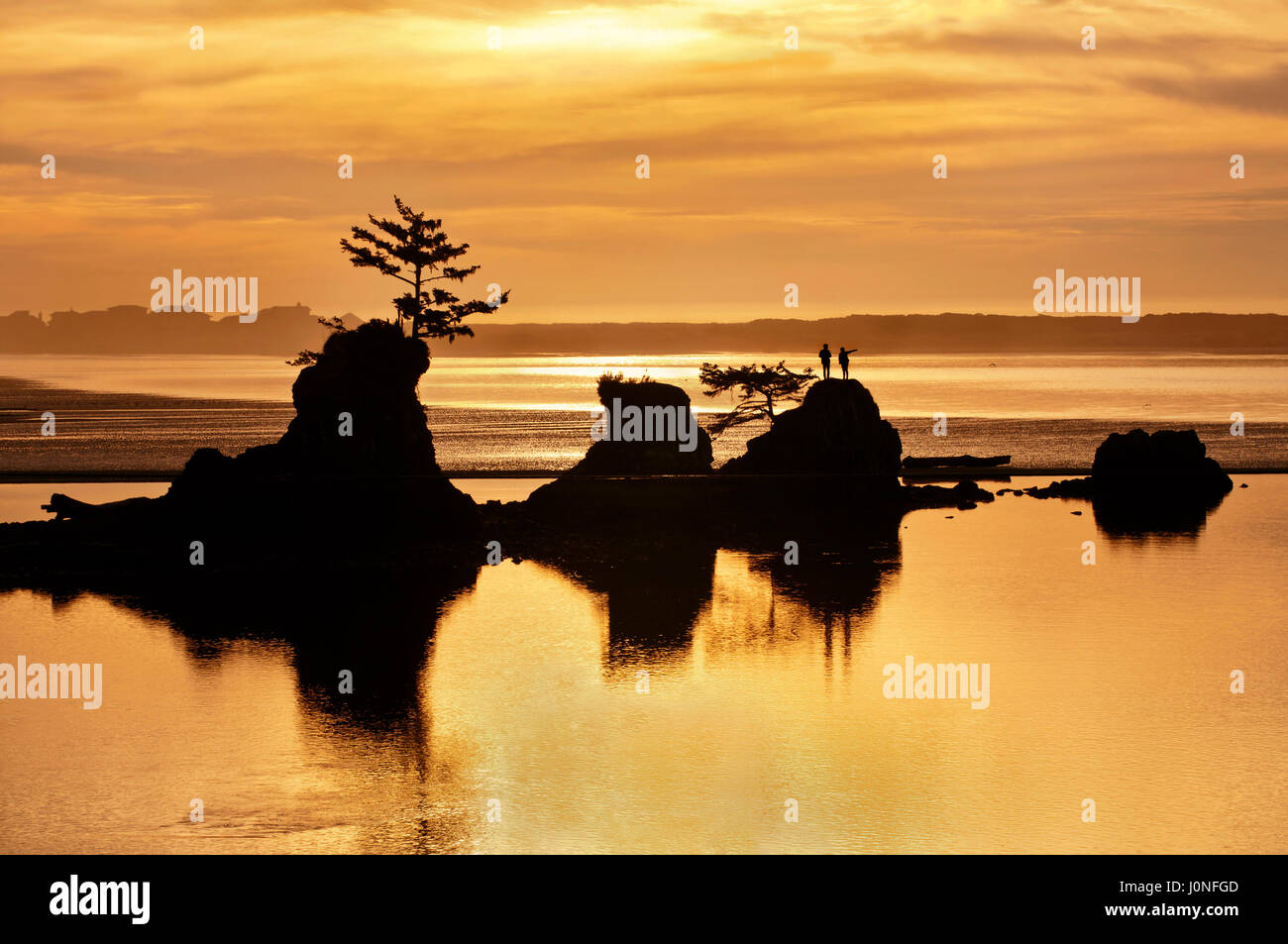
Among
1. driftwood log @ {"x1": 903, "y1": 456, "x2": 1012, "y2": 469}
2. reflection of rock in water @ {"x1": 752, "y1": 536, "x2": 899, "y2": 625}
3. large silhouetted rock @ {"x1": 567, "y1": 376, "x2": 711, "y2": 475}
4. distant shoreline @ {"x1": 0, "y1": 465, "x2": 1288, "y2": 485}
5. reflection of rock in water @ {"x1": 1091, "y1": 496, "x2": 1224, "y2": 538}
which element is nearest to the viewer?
reflection of rock in water @ {"x1": 752, "y1": 536, "x2": 899, "y2": 625}

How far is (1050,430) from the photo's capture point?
173 metres

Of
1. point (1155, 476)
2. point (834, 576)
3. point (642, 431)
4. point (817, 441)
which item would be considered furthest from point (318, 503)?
point (1155, 476)

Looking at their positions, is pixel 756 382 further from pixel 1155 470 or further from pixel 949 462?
pixel 1155 470

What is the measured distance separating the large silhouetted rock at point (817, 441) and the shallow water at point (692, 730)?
89.7 ft

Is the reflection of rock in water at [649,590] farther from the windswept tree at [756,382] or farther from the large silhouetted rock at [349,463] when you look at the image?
the windswept tree at [756,382]

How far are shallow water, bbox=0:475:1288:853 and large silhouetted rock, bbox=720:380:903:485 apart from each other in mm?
27329

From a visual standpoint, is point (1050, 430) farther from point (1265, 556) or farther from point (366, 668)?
point (366, 668)

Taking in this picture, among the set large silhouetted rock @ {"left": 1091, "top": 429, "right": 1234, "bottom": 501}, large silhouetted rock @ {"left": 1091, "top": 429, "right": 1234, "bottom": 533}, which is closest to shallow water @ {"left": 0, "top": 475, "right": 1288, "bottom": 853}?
large silhouetted rock @ {"left": 1091, "top": 429, "right": 1234, "bottom": 533}

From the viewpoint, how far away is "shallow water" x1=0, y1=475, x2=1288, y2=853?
30031mm

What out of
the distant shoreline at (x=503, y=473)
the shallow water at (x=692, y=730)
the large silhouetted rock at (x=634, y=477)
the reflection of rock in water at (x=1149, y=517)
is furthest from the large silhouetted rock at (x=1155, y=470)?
the shallow water at (x=692, y=730)

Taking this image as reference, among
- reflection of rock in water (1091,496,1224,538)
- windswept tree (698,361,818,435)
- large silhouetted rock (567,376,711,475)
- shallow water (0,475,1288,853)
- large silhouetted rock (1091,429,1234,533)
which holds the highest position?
windswept tree (698,361,818,435)

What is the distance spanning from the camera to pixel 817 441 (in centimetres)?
9075

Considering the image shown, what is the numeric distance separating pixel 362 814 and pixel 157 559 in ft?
133

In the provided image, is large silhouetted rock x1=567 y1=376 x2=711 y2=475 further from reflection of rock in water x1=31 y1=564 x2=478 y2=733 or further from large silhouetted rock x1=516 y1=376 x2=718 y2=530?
reflection of rock in water x1=31 y1=564 x2=478 y2=733
